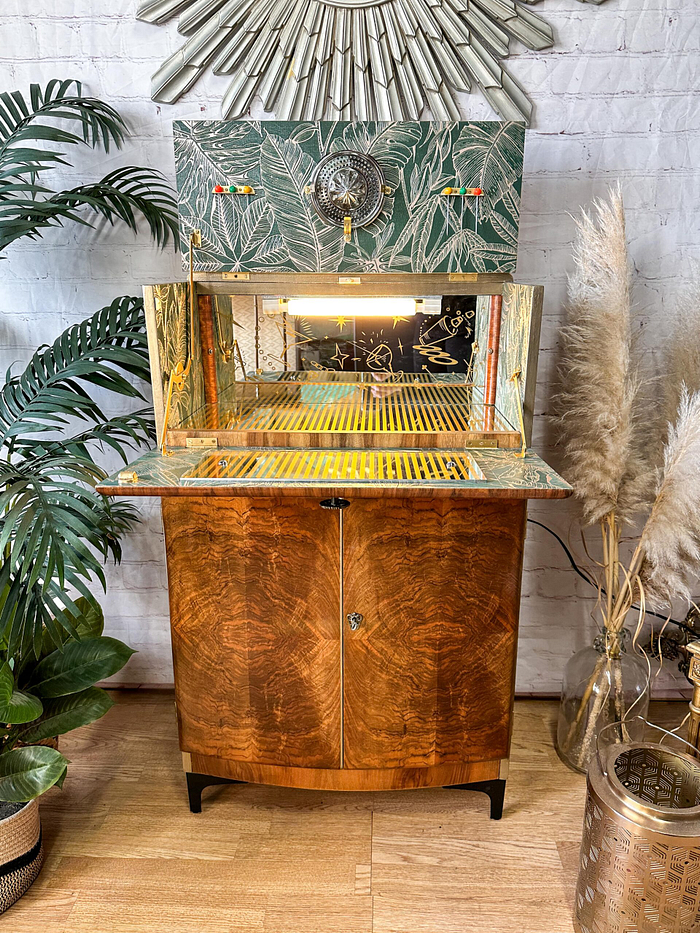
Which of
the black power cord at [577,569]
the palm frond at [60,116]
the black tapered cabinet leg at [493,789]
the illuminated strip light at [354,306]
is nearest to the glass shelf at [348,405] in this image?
the illuminated strip light at [354,306]

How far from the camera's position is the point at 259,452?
147 centimetres

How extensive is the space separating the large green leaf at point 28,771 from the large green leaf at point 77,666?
171mm

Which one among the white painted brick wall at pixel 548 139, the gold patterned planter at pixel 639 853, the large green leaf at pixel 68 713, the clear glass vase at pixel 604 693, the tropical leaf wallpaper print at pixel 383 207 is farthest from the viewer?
the clear glass vase at pixel 604 693

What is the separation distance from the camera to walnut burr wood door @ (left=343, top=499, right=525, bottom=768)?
4.72 feet

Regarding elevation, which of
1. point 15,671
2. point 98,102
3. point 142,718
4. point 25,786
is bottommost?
point 142,718

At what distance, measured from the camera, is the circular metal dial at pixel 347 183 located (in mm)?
1412

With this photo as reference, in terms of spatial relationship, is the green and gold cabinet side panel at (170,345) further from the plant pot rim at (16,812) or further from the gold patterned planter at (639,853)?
the gold patterned planter at (639,853)

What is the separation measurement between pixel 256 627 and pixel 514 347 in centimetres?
85

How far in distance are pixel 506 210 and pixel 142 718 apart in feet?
5.84

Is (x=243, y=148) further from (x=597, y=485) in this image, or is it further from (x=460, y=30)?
(x=597, y=485)

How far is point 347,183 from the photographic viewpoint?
55.6 inches

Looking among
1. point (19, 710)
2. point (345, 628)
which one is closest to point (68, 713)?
point (19, 710)

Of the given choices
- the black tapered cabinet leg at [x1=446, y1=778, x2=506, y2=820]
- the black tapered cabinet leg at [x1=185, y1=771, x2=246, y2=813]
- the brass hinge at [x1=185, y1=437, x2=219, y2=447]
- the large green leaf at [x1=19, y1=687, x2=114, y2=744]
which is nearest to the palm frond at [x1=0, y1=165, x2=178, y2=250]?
the brass hinge at [x1=185, y1=437, x2=219, y2=447]

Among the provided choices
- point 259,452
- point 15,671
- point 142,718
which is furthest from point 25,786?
point 259,452
